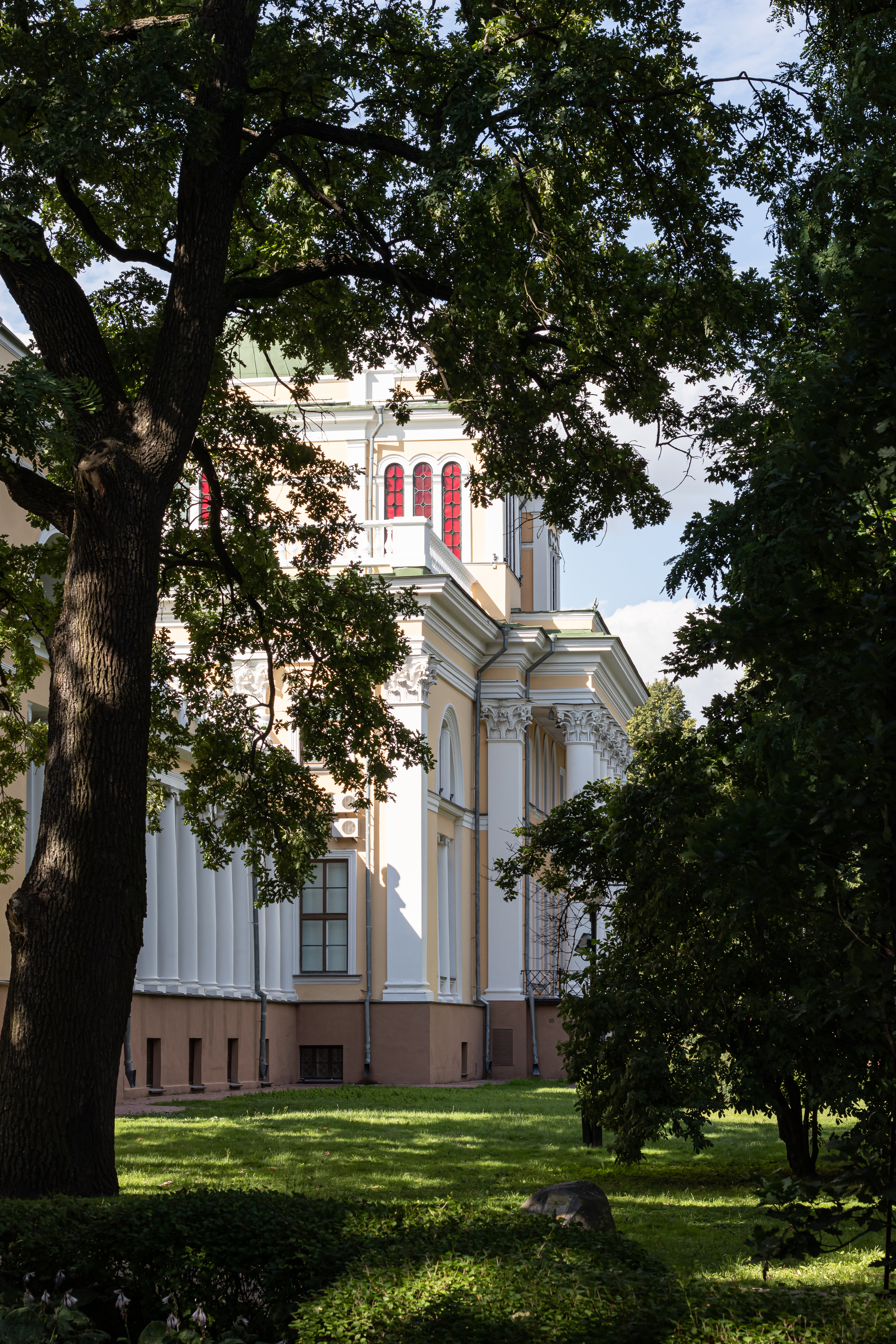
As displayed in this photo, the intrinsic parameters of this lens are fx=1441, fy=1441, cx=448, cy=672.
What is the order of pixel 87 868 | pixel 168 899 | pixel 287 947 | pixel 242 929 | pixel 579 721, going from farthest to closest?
pixel 579 721
pixel 287 947
pixel 242 929
pixel 168 899
pixel 87 868

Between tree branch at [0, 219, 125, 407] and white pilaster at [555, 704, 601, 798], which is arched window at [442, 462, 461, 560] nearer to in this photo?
white pilaster at [555, 704, 601, 798]

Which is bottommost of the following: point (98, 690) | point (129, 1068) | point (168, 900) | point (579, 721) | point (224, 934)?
point (129, 1068)

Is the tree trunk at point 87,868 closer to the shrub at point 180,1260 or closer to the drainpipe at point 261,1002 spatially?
the shrub at point 180,1260

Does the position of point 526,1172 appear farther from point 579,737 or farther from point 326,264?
point 579,737

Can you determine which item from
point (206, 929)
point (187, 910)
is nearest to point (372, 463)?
point (206, 929)

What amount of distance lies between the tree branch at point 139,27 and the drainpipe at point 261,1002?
1906 cm

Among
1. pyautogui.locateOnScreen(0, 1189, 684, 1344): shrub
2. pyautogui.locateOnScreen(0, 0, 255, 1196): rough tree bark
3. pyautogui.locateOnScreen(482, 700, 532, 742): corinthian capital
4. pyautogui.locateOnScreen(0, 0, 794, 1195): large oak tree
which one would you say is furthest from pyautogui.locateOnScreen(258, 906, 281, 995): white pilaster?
pyautogui.locateOnScreen(0, 1189, 684, 1344): shrub

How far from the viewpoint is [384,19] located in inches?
432

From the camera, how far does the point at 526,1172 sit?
1320 cm

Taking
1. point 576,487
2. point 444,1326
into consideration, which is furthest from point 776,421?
point 444,1326

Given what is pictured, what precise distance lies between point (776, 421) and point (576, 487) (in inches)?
89.4

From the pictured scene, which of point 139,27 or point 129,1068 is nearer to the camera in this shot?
point 139,27

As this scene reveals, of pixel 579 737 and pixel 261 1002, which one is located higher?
pixel 579 737

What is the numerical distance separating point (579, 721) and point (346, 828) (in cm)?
1020
